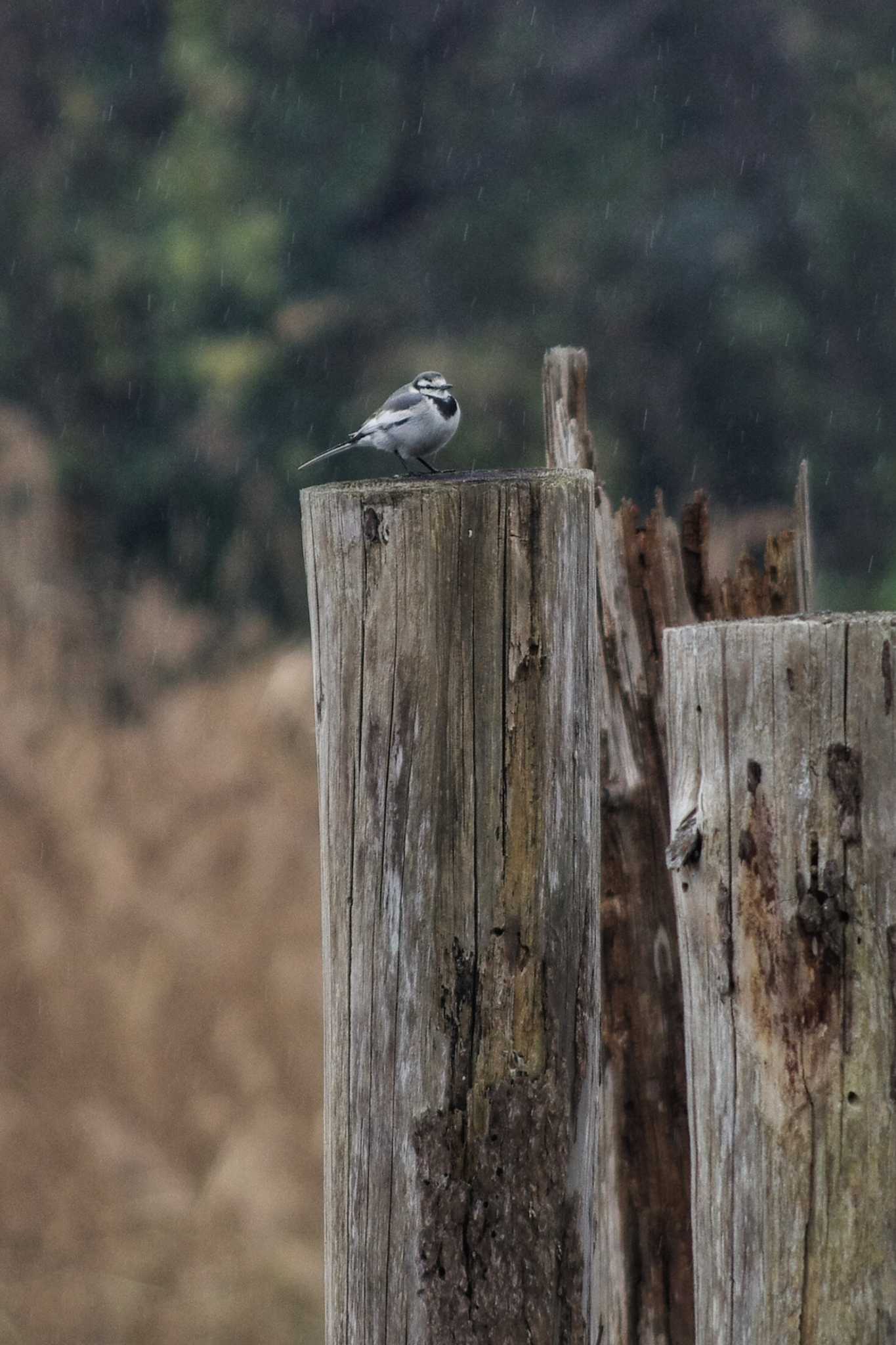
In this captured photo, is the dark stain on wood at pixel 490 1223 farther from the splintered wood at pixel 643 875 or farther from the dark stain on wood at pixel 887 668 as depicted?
the splintered wood at pixel 643 875

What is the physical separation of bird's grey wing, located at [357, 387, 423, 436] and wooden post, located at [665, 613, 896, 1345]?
3.98 ft

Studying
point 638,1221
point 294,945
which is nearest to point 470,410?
point 294,945

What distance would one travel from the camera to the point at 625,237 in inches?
469

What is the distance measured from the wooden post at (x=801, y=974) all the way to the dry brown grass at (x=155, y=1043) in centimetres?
239

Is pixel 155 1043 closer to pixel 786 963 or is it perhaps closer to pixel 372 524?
pixel 372 524

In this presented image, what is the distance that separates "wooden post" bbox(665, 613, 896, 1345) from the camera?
1634mm

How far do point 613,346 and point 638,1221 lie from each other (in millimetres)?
10180

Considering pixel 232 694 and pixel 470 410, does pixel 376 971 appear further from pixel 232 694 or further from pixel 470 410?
pixel 470 410

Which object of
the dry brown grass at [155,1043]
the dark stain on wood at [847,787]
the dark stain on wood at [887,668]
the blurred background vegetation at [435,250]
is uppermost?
the blurred background vegetation at [435,250]

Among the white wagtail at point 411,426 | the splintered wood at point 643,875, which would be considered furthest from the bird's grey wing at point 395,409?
the splintered wood at point 643,875

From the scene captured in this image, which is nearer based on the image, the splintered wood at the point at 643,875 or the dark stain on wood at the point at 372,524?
the dark stain on wood at the point at 372,524

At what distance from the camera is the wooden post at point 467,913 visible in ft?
6.00

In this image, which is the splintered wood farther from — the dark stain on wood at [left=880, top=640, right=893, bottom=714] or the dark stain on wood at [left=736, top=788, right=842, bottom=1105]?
the dark stain on wood at [left=880, top=640, right=893, bottom=714]

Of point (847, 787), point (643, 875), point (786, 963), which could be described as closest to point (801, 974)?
point (786, 963)
